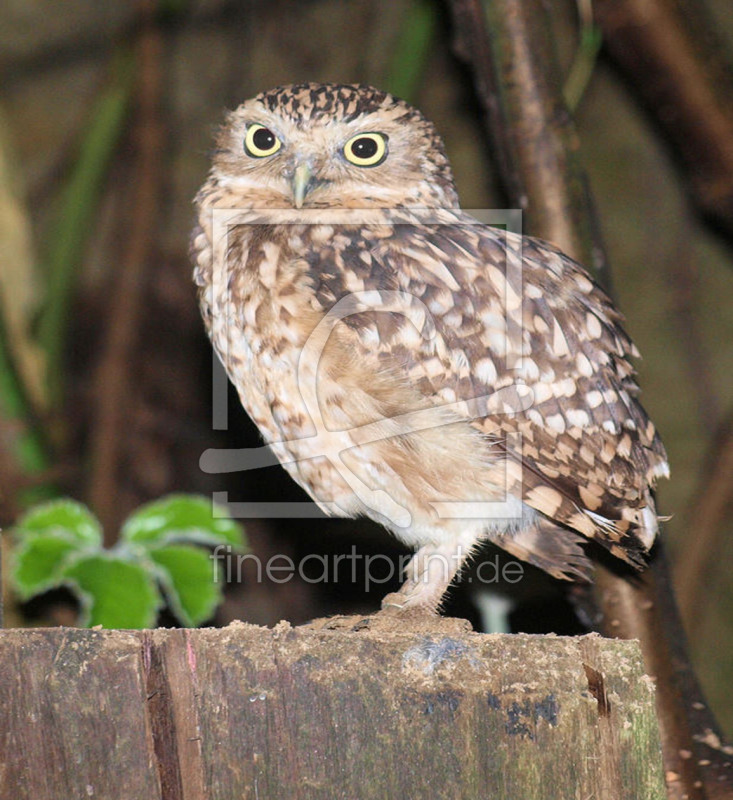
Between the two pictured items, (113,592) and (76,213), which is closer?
(113,592)

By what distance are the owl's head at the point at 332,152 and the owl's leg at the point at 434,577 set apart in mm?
839

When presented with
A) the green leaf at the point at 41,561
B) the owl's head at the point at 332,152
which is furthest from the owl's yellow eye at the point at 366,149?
the green leaf at the point at 41,561

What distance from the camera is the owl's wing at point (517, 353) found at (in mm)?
2229

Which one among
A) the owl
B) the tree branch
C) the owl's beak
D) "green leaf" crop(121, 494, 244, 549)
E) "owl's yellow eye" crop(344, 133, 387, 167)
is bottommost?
"green leaf" crop(121, 494, 244, 549)

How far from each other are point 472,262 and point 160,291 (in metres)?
3.39

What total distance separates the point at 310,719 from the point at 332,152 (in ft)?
5.23

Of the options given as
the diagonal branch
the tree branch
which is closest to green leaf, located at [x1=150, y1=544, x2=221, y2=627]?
the diagonal branch

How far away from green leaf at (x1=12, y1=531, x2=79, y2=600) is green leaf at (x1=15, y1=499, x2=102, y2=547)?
21 mm

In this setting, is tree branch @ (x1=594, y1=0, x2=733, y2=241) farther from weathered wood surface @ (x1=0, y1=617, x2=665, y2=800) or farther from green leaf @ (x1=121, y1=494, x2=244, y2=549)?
weathered wood surface @ (x1=0, y1=617, x2=665, y2=800)

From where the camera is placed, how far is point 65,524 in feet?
8.47

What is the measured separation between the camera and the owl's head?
A: 2623mm

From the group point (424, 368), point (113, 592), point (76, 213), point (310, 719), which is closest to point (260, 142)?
point (424, 368)

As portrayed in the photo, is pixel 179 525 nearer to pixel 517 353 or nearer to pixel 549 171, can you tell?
pixel 517 353

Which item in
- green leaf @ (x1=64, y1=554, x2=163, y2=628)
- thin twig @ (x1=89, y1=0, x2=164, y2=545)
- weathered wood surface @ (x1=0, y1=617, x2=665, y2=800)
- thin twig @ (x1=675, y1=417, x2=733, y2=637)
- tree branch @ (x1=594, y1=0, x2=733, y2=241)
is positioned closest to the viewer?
weathered wood surface @ (x1=0, y1=617, x2=665, y2=800)
